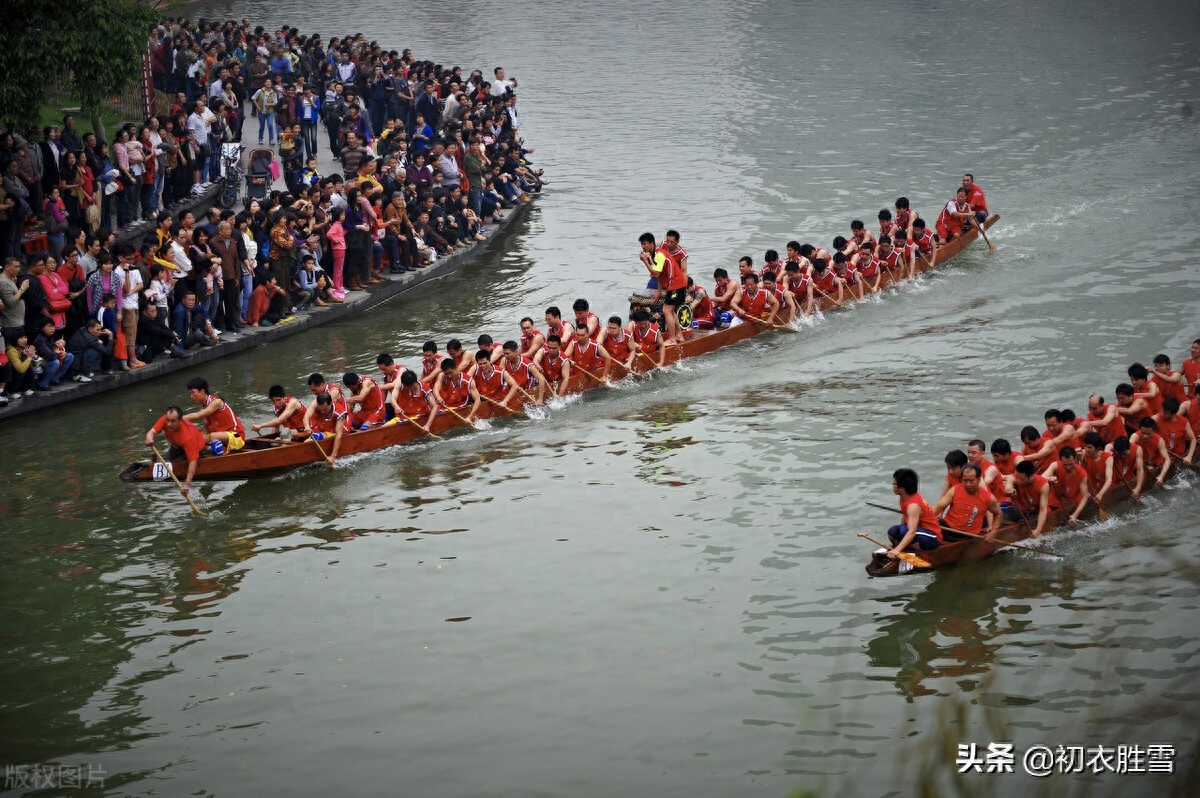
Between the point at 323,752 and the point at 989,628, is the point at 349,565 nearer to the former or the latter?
the point at 323,752

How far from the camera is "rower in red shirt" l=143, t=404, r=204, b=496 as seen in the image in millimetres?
13852

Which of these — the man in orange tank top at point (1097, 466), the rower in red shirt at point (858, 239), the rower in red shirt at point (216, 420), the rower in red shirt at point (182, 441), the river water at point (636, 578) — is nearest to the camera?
the river water at point (636, 578)

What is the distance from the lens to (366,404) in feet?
51.8

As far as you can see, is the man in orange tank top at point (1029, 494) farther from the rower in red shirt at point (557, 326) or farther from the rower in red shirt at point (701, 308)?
the rower in red shirt at point (701, 308)

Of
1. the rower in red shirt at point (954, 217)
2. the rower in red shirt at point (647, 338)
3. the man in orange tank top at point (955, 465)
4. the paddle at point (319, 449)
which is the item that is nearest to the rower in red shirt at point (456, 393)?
the paddle at point (319, 449)

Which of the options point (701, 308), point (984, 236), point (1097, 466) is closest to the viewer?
point (1097, 466)

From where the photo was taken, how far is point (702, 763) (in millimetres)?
9625

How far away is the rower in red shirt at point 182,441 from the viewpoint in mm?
13852

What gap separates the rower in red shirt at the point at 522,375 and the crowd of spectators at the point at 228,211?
4.16 m

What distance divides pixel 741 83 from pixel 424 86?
12.3 metres

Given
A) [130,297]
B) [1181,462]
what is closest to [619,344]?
[130,297]

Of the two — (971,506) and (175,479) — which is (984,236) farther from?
(175,479)

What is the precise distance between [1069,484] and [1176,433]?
190 cm

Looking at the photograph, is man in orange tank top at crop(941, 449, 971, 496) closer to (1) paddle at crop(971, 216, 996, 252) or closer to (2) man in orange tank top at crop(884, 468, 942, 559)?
(2) man in orange tank top at crop(884, 468, 942, 559)
